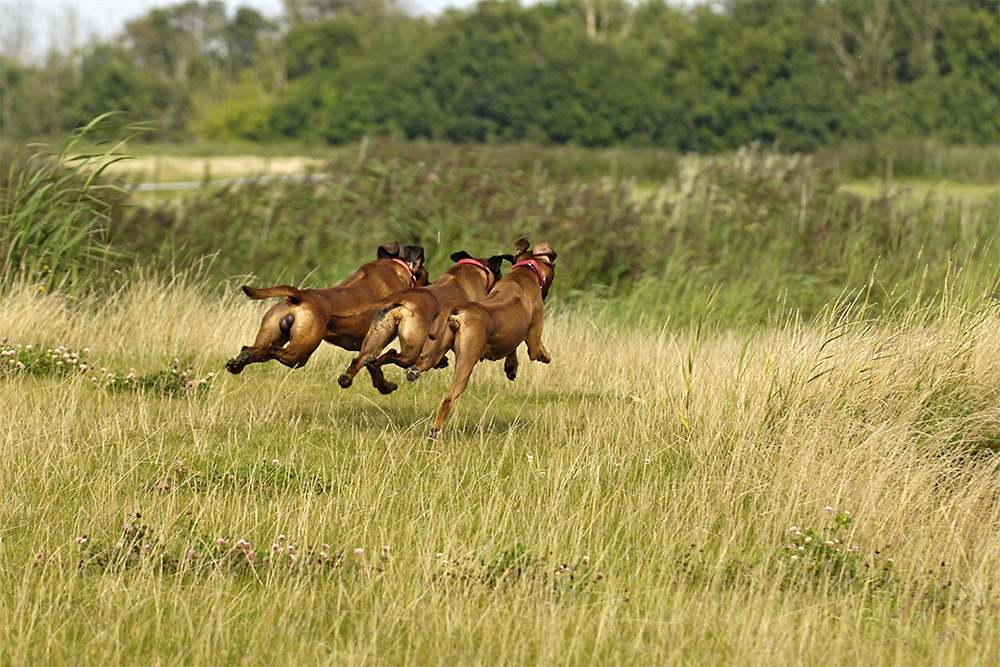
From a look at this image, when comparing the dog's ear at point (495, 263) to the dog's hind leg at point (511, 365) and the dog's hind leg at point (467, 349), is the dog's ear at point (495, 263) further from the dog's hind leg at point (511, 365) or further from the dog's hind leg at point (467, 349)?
the dog's hind leg at point (467, 349)

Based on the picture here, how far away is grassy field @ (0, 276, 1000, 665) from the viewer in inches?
178

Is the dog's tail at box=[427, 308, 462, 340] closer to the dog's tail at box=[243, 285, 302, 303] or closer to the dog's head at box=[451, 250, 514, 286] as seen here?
the dog's head at box=[451, 250, 514, 286]

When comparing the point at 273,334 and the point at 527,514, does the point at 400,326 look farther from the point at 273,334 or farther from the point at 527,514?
the point at 527,514

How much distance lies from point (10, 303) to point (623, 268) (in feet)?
22.0

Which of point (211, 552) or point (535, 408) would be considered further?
point (535, 408)

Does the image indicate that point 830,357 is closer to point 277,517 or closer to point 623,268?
point 277,517

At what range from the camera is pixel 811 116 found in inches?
2051

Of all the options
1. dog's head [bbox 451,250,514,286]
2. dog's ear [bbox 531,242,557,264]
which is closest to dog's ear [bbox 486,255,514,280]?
dog's head [bbox 451,250,514,286]

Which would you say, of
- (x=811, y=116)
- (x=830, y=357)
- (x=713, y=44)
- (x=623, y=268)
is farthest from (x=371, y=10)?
(x=830, y=357)

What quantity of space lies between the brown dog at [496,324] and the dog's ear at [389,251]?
560 millimetres

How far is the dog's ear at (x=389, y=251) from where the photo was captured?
633cm

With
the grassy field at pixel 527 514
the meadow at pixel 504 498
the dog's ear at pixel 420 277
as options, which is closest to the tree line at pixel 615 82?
the meadow at pixel 504 498

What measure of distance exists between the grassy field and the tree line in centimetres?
4054

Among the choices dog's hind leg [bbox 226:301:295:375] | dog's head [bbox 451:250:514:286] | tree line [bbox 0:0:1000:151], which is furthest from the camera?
tree line [bbox 0:0:1000:151]
